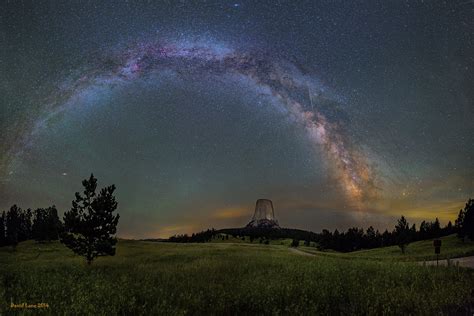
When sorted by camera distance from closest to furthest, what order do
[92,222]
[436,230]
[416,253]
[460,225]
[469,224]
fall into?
[92,222] → [416,253] → [469,224] → [460,225] → [436,230]

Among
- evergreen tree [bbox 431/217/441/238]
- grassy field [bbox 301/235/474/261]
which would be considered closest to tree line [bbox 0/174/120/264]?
grassy field [bbox 301/235/474/261]

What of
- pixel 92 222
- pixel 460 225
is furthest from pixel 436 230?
pixel 92 222

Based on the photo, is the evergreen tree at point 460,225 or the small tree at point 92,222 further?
the evergreen tree at point 460,225

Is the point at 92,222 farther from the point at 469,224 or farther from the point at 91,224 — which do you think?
the point at 469,224

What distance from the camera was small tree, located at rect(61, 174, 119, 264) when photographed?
24.6m

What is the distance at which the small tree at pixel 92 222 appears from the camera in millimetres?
24641

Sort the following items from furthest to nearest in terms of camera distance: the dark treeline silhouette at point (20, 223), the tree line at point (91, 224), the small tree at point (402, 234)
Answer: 1. the dark treeline silhouette at point (20, 223)
2. the small tree at point (402, 234)
3. the tree line at point (91, 224)

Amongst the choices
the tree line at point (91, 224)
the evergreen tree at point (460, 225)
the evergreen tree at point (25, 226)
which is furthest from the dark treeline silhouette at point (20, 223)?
the evergreen tree at point (460, 225)

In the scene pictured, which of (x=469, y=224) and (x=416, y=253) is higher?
(x=469, y=224)

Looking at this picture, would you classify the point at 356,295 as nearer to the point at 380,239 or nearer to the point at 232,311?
the point at 232,311

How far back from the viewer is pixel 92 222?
2486 cm

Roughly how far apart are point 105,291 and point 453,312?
321 inches

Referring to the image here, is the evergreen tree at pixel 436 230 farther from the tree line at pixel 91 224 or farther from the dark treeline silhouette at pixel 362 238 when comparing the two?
the tree line at pixel 91 224

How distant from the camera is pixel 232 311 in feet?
22.9
